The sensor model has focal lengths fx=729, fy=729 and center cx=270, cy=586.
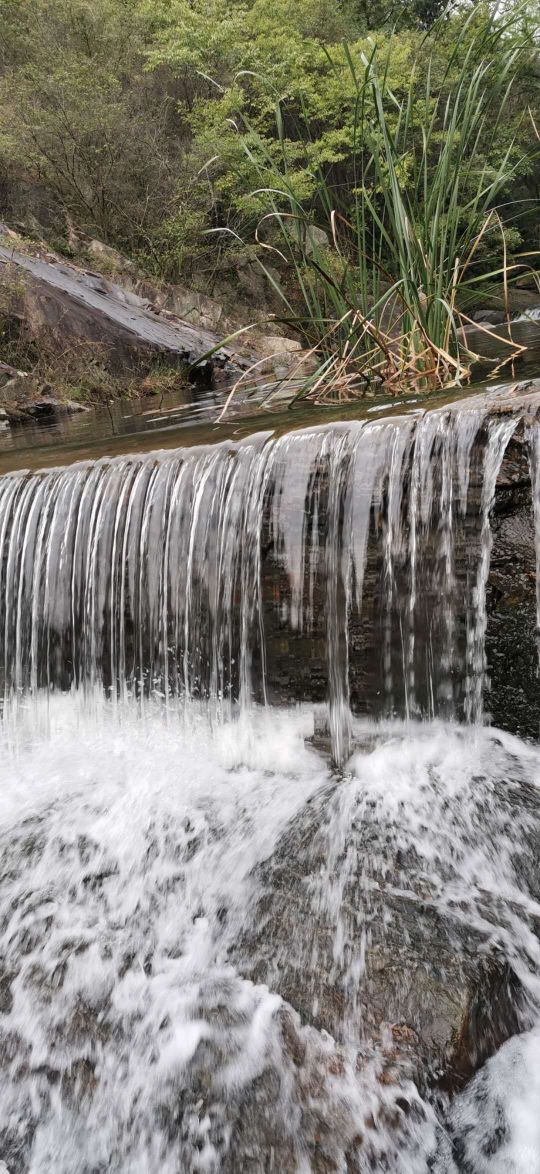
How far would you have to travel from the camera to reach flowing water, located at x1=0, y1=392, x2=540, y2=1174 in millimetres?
1587

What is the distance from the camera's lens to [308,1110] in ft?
5.00

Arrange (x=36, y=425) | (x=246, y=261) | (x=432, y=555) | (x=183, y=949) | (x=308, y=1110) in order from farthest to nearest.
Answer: (x=246, y=261), (x=36, y=425), (x=432, y=555), (x=183, y=949), (x=308, y=1110)

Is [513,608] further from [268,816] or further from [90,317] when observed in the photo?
[90,317]

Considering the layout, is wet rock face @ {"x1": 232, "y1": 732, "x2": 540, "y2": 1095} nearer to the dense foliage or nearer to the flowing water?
the flowing water

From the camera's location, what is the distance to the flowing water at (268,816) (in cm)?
159

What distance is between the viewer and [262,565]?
2961 mm

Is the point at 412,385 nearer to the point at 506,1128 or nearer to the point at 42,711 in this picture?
the point at 42,711

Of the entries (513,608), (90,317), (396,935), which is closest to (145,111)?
(90,317)

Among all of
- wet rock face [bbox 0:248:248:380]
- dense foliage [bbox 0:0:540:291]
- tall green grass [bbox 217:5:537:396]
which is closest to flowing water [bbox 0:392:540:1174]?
tall green grass [bbox 217:5:537:396]

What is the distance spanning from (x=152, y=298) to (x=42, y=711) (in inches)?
563

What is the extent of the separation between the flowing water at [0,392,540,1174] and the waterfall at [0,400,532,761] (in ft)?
0.04

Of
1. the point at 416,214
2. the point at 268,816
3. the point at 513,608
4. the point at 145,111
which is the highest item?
the point at 145,111

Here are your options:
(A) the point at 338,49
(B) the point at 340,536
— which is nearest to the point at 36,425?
(B) the point at 340,536

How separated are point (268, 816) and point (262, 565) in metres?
0.99
